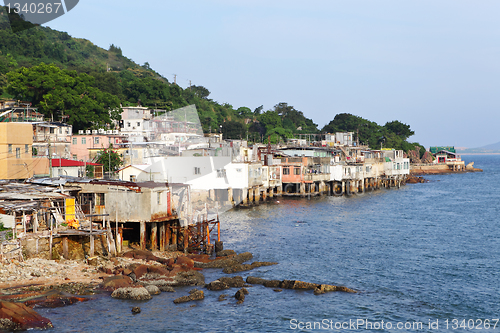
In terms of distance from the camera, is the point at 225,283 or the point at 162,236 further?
the point at 162,236

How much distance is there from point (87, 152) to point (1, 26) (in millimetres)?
98080

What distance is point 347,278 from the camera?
35719 millimetres

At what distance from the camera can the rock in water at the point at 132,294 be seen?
28766 mm

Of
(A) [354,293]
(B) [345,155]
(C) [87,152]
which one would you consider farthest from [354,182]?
(A) [354,293]

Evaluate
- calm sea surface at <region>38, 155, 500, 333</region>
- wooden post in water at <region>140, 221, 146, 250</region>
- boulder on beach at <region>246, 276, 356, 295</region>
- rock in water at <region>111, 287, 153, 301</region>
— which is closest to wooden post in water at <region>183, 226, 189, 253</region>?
wooden post in water at <region>140, 221, 146, 250</region>

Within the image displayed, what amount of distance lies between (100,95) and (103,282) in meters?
62.7

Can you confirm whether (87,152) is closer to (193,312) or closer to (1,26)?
(193,312)

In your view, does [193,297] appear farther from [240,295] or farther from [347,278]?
[347,278]

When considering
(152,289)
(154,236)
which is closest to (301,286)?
(152,289)

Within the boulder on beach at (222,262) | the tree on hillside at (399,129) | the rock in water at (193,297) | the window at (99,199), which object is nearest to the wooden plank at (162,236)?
the boulder on beach at (222,262)

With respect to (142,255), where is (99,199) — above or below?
above

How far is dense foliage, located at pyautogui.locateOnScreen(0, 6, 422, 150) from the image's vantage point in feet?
257

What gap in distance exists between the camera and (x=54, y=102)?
76000 mm

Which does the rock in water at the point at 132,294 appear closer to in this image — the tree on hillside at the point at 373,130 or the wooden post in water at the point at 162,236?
the wooden post in water at the point at 162,236
